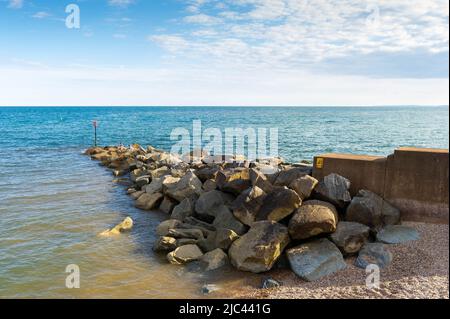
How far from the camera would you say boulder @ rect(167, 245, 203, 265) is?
950 centimetres

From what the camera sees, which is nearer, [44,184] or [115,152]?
[44,184]

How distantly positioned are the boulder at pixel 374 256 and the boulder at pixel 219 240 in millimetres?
2840

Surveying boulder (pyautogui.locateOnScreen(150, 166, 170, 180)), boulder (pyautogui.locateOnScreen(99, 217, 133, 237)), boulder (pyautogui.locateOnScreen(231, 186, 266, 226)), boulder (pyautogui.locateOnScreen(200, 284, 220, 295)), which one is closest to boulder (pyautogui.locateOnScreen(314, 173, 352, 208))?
boulder (pyautogui.locateOnScreen(231, 186, 266, 226))

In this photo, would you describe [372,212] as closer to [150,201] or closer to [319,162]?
[319,162]

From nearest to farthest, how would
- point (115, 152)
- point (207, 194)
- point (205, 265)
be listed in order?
1. point (205, 265)
2. point (207, 194)
3. point (115, 152)

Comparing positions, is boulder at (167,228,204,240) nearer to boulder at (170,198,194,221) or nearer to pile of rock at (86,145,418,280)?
pile of rock at (86,145,418,280)

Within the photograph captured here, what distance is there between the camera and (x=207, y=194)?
1202 centimetres

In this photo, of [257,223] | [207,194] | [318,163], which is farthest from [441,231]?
[207,194]

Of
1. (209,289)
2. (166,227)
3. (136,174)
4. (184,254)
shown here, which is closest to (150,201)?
(166,227)

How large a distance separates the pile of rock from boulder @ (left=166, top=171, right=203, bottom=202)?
3.50ft

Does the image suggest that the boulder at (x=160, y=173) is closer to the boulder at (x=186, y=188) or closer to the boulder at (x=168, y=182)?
the boulder at (x=168, y=182)

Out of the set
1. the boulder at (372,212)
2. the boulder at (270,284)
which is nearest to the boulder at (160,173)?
the boulder at (372,212)
